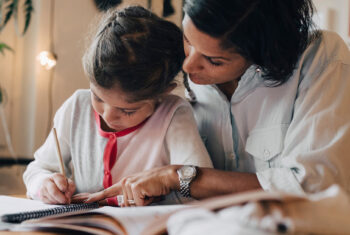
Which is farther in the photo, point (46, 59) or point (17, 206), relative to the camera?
point (46, 59)

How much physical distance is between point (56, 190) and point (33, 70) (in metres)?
1.19

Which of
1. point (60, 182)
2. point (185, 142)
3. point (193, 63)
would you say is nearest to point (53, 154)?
point (60, 182)

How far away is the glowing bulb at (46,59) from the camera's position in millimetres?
1854

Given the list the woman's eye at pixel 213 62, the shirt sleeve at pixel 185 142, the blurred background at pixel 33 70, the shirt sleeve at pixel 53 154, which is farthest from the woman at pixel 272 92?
the blurred background at pixel 33 70

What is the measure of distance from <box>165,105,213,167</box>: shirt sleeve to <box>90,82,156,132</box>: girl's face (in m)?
0.08

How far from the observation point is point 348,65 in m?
0.86

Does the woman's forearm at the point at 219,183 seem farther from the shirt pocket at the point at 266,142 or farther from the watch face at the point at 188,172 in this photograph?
the shirt pocket at the point at 266,142

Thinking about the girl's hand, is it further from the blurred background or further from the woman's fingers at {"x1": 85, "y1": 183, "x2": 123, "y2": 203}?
the blurred background

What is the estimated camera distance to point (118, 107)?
2.98ft

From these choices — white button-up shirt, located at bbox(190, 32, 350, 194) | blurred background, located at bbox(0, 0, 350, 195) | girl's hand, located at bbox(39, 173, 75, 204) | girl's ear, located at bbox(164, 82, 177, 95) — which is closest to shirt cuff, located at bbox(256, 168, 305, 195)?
white button-up shirt, located at bbox(190, 32, 350, 194)

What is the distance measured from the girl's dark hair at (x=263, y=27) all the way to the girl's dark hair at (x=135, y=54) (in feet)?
0.47

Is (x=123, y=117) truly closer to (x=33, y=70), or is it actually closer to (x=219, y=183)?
(x=219, y=183)

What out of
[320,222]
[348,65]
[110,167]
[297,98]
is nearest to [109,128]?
[110,167]

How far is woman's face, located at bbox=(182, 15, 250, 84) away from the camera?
0.79 m
